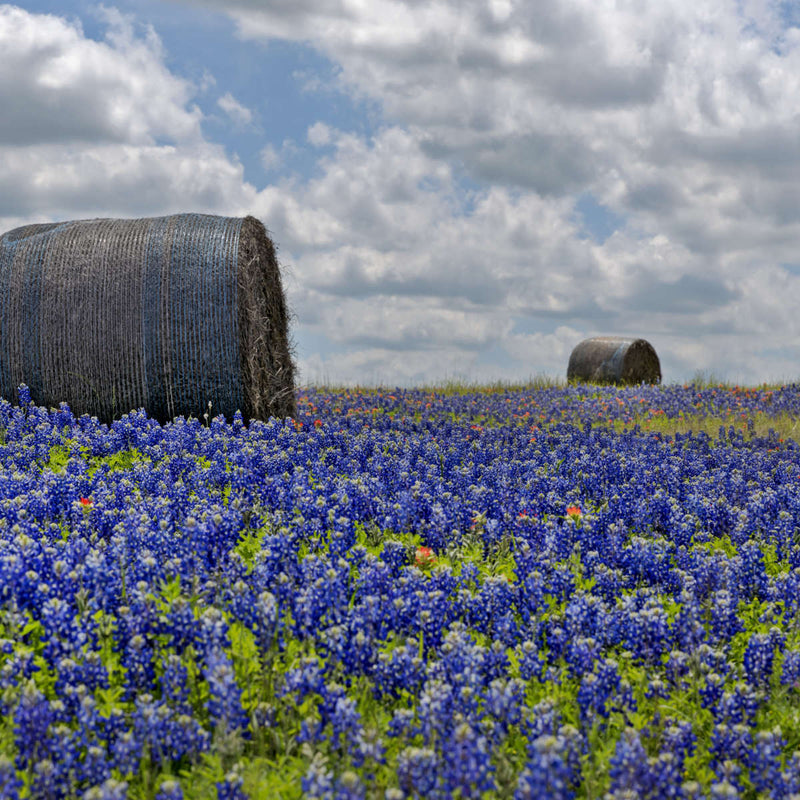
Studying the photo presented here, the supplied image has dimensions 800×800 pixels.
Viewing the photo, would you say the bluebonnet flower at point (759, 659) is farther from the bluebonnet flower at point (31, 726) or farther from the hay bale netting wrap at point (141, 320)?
the hay bale netting wrap at point (141, 320)

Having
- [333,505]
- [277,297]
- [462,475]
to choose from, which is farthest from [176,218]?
[333,505]

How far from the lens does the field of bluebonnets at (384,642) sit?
350 cm

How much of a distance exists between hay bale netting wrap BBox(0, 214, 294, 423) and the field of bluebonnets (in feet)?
14.8

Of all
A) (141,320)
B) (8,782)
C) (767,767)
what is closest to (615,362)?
(141,320)

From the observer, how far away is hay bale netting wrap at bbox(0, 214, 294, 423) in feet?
40.8

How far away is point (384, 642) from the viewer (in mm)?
4398

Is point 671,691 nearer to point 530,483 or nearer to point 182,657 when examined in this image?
point 182,657

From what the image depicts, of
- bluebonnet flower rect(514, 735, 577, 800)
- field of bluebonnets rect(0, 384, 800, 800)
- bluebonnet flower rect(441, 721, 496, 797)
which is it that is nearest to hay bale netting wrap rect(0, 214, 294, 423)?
field of bluebonnets rect(0, 384, 800, 800)

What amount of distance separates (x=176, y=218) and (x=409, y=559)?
28.5 ft

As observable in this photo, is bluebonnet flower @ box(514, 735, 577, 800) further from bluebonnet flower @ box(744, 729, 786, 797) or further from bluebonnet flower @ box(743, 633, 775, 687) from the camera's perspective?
bluebonnet flower @ box(743, 633, 775, 687)

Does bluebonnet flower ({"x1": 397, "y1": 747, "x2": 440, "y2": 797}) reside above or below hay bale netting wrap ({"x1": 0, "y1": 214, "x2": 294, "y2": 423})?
below

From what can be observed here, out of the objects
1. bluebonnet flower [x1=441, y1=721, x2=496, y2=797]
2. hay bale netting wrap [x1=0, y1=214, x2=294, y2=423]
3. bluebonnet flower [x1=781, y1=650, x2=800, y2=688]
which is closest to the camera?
bluebonnet flower [x1=441, y1=721, x2=496, y2=797]

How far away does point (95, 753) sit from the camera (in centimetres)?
348

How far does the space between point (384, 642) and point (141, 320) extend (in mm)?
9168
